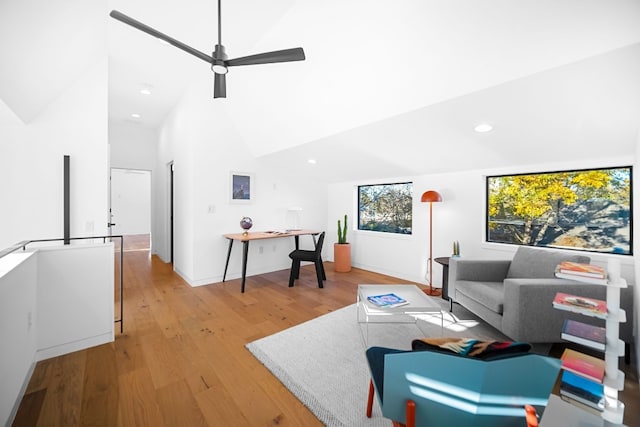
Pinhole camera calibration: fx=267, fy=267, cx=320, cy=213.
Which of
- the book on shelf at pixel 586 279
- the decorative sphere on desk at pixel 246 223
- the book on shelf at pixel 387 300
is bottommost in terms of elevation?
the book on shelf at pixel 387 300

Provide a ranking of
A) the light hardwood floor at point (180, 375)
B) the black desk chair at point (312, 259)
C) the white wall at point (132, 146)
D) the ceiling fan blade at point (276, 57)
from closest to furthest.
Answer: the light hardwood floor at point (180, 375)
the ceiling fan blade at point (276, 57)
the black desk chair at point (312, 259)
the white wall at point (132, 146)

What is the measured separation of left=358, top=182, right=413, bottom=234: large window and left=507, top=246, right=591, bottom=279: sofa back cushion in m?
1.85

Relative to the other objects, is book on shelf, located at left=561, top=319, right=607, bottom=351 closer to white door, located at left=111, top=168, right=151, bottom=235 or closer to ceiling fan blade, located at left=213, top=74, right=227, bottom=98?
ceiling fan blade, located at left=213, top=74, right=227, bottom=98

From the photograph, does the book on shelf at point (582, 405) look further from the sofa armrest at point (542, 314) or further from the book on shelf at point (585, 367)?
the sofa armrest at point (542, 314)

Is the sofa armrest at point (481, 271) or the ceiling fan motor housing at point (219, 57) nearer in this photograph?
the ceiling fan motor housing at point (219, 57)

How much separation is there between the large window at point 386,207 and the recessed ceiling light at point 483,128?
Answer: 1.98m

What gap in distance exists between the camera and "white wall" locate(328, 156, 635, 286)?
3.49 m

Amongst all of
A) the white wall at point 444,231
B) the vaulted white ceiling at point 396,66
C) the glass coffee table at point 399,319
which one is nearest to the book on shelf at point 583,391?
the glass coffee table at point 399,319

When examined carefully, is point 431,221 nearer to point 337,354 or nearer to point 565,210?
point 565,210

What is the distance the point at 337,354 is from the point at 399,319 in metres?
1.06

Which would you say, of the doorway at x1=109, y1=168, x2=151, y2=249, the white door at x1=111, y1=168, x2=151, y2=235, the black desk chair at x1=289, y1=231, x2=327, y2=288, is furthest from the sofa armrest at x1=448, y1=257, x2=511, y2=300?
the white door at x1=111, y1=168, x2=151, y2=235

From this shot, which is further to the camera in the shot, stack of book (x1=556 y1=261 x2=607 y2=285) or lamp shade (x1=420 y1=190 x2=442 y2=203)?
lamp shade (x1=420 y1=190 x2=442 y2=203)

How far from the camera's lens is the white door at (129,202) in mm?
9391

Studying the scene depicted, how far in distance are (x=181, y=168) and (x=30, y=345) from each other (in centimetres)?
310
